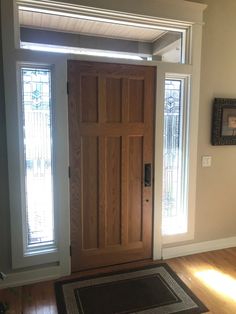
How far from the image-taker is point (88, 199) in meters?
2.62

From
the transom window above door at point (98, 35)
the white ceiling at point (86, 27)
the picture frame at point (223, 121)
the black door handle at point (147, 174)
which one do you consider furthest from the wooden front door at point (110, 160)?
the picture frame at point (223, 121)

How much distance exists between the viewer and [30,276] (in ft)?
8.18

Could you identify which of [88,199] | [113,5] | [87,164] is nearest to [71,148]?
[87,164]

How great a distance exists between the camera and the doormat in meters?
2.13

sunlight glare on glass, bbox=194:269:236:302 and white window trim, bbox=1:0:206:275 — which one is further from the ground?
white window trim, bbox=1:0:206:275

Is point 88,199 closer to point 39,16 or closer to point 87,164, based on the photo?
point 87,164

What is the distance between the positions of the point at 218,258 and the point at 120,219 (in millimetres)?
1234

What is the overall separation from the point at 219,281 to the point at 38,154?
212cm

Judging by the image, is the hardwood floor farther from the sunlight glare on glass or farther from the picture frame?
the picture frame

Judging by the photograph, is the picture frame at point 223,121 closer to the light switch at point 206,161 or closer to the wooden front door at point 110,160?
the light switch at point 206,161

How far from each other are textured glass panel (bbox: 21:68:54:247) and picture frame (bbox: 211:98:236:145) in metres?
1.78

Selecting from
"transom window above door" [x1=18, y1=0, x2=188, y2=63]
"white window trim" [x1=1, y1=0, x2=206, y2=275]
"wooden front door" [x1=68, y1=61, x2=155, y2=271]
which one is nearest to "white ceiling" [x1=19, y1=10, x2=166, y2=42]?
"transom window above door" [x1=18, y1=0, x2=188, y2=63]

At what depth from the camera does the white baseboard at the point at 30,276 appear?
7.97 ft

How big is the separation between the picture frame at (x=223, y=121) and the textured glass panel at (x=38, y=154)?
70.0 inches
